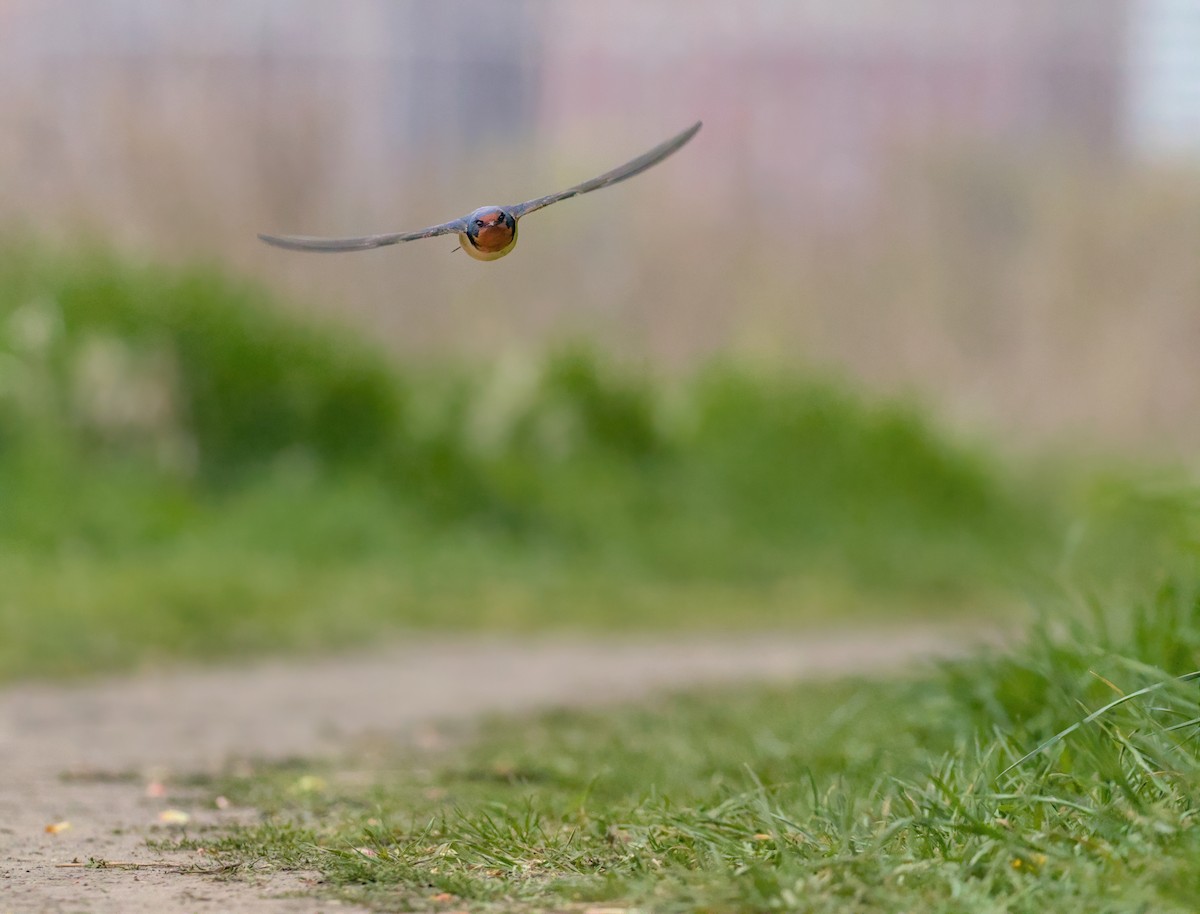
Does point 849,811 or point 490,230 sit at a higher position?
point 490,230

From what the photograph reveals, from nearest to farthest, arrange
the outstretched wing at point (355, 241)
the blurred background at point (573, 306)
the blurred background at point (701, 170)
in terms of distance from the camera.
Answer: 1. the outstretched wing at point (355, 241)
2. the blurred background at point (573, 306)
3. the blurred background at point (701, 170)

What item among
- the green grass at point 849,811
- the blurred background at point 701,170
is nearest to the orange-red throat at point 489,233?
the green grass at point 849,811

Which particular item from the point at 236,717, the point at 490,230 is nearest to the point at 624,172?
the point at 490,230

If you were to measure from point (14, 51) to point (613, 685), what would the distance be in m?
8.35

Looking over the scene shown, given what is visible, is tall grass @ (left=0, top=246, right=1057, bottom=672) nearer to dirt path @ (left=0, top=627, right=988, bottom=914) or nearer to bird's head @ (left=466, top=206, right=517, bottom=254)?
dirt path @ (left=0, top=627, right=988, bottom=914)

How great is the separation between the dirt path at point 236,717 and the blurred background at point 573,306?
2.15ft

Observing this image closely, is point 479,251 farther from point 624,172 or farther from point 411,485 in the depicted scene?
point 411,485

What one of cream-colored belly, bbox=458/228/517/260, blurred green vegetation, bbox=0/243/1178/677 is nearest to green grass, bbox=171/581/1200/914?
cream-colored belly, bbox=458/228/517/260

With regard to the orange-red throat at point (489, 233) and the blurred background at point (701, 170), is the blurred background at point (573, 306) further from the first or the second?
the orange-red throat at point (489, 233)

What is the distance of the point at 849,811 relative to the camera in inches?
136

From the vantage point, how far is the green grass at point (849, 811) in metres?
3.01

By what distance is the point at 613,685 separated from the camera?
747cm

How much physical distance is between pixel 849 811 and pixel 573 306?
11041mm

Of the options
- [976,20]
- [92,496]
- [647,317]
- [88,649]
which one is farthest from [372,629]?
[976,20]
